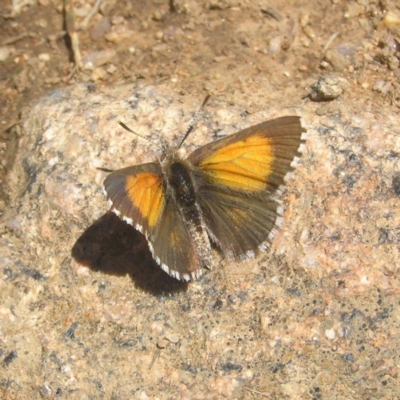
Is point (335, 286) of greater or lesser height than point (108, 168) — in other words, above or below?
below

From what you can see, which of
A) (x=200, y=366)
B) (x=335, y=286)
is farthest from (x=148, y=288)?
(x=335, y=286)

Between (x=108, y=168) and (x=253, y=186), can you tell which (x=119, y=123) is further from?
(x=253, y=186)

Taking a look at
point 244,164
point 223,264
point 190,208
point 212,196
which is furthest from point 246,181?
point 223,264

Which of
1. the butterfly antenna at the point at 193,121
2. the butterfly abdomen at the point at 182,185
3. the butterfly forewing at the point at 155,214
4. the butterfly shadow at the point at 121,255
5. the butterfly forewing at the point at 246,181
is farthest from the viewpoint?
the butterfly antenna at the point at 193,121

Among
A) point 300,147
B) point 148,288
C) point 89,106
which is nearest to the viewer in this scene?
point 300,147

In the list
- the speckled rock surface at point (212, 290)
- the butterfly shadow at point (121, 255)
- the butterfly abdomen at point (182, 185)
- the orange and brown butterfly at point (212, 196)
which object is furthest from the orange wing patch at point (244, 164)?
the butterfly shadow at point (121, 255)

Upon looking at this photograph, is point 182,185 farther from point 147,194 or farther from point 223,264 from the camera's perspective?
point 223,264

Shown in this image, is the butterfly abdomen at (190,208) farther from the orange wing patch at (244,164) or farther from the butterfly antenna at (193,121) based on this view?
the butterfly antenna at (193,121)
